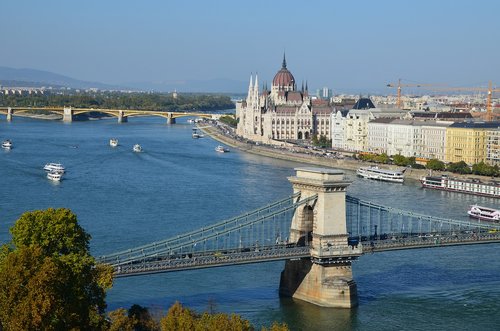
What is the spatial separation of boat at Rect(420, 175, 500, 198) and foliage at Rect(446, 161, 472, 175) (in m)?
2.50

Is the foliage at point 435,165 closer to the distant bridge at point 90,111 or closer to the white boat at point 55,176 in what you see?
the white boat at point 55,176

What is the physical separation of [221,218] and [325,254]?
301 inches

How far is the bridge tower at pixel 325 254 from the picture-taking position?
14.4 m

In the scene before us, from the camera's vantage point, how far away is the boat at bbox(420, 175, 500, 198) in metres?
29.7

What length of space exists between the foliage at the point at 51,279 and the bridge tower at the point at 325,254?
13.2 feet

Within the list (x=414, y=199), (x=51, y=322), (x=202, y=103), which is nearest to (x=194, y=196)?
(x=414, y=199)

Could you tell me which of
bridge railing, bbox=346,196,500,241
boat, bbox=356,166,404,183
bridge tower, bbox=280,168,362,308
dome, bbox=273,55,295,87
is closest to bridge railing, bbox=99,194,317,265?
bridge tower, bbox=280,168,362,308

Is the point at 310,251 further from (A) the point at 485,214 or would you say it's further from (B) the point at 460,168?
(B) the point at 460,168

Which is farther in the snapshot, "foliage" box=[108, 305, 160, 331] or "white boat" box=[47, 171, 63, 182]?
"white boat" box=[47, 171, 63, 182]

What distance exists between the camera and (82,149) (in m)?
42.1

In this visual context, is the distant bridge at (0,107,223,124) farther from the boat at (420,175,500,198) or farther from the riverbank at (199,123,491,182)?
the boat at (420,175,500,198)

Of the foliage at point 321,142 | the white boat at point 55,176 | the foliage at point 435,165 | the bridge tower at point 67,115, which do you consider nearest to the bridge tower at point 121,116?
the bridge tower at point 67,115

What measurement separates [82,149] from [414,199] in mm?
18404

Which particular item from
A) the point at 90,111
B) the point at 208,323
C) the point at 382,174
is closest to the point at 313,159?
the point at 382,174
